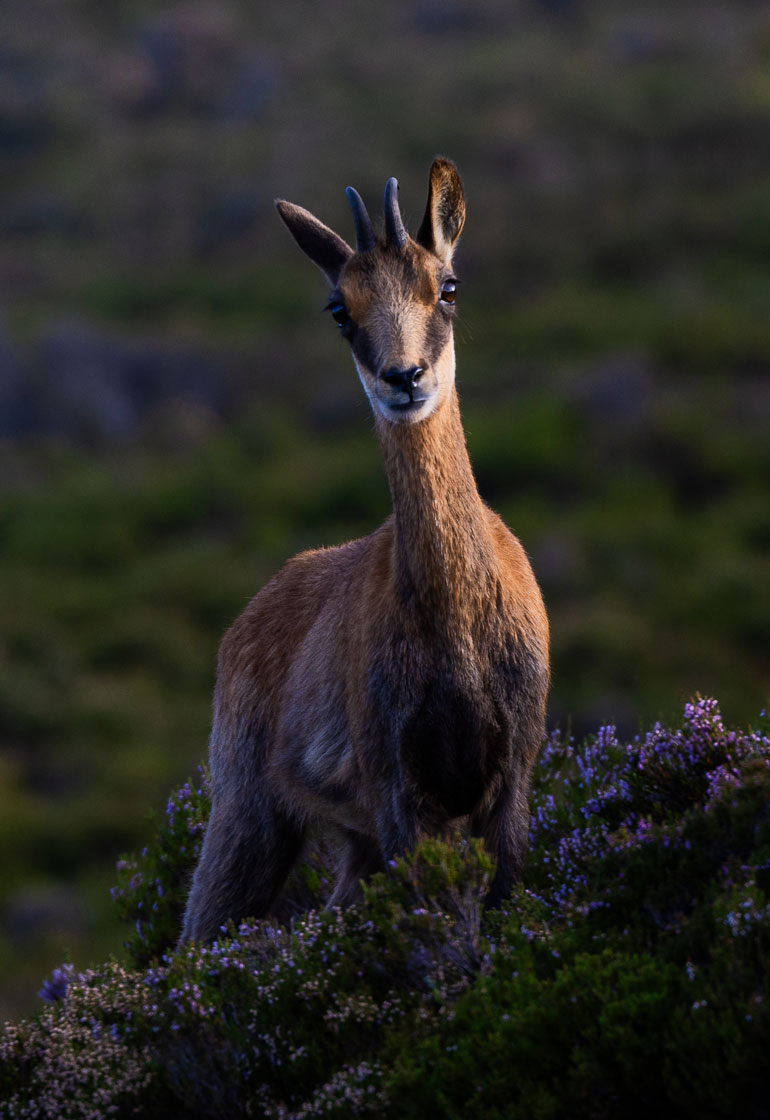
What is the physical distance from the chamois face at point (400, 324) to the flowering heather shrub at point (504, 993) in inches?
61.3

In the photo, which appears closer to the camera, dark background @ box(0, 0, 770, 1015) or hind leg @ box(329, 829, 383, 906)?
hind leg @ box(329, 829, 383, 906)

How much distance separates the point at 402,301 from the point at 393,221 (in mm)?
344

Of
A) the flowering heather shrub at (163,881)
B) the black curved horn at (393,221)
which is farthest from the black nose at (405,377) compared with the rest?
the flowering heather shrub at (163,881)

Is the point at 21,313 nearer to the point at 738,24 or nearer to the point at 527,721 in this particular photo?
the point at 738,24

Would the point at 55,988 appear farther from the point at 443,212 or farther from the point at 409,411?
the point at 443,212

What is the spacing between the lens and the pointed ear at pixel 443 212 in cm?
707

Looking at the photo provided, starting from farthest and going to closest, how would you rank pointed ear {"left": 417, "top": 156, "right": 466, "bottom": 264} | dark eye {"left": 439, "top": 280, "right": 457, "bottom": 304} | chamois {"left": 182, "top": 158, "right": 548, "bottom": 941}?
pointed ear {"left": 417, "top": 156, "right": 466, "bottom": 264}, dark eye {"left": 439, "top": 280, "right": 457, "bottom": 304}, chamois {"left": 182, "top": 158, "right": 548, "bottom": 941}

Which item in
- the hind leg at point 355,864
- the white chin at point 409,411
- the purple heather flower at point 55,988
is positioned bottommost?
the purple heather flower at point 55,988

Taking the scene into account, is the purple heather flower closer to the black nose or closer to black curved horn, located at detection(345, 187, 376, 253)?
the black nose

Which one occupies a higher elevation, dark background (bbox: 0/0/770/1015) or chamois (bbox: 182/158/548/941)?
dark background (bbox: 0/0/770/1015)

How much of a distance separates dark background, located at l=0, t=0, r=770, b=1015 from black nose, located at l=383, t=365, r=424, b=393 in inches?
73.3

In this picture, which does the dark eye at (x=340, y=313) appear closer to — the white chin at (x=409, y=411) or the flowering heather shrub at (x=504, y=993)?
the white chin at (x=409, y=411)

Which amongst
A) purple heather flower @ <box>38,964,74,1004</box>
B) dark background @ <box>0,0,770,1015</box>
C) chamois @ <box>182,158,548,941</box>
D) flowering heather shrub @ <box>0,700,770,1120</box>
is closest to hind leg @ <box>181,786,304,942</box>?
chamois @ <box>182,158,548,941</box>

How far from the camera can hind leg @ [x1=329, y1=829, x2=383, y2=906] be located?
284 inches
